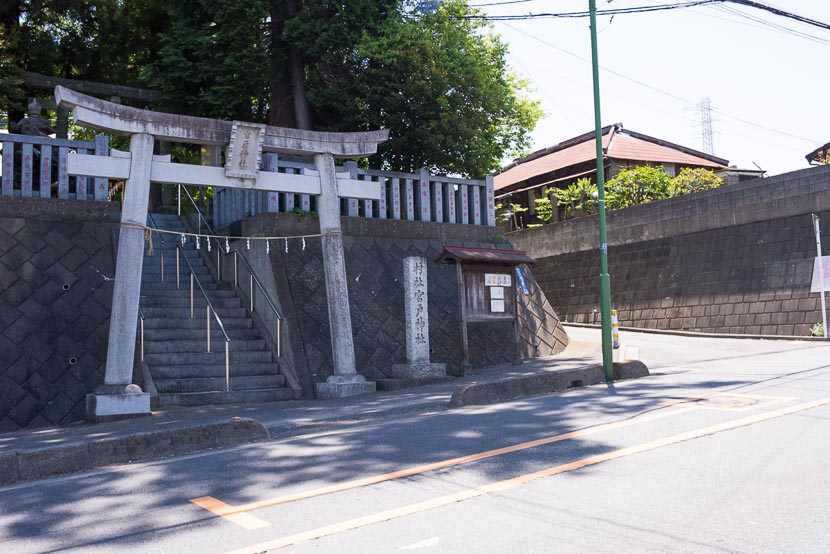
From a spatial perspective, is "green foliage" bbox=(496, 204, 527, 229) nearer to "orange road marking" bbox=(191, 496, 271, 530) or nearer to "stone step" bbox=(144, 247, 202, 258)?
"stone step" bbox=(144, 247, 202, 258)

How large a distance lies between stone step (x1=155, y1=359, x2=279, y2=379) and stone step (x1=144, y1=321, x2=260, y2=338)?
2.56 ft

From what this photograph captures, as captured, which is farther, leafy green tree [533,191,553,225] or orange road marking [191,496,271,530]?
leafy green tree [533,191,553,225]

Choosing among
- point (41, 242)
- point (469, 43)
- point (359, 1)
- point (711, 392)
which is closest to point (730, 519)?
point (711, 392)

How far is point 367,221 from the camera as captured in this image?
1590cm

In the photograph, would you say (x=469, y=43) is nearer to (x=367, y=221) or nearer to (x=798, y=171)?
(x=367, y=221)

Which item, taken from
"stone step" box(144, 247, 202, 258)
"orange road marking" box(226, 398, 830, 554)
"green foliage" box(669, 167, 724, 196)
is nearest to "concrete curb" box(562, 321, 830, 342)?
"green foliage" box(669, 167, 724, 196)

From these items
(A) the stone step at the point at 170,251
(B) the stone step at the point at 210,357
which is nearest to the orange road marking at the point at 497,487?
(B) the stone step at the point at 210,357

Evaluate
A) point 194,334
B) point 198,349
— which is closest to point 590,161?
point 194,334

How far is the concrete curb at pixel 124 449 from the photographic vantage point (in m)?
6.51

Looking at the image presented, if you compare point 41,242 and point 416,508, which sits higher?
point 41,242

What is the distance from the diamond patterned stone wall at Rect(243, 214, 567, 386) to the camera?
1404cm

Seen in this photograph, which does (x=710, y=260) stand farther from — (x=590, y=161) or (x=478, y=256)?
(x=590, y=161)

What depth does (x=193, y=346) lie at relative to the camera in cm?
1304

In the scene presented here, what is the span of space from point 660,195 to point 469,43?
10.8 m
